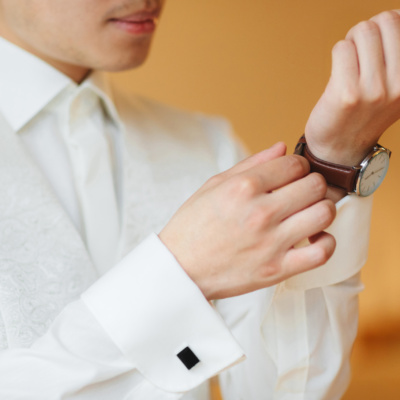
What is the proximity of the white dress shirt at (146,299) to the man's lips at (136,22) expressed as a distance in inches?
5.3

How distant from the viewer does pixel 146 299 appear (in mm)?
626

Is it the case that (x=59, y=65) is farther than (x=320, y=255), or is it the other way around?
(x=59, y=65)

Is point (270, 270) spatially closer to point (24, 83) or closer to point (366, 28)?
point (366, 28)

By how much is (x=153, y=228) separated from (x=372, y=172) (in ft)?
1.26

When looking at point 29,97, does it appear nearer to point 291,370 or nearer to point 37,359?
point 37,359

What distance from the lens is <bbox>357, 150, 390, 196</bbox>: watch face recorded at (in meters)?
0.69

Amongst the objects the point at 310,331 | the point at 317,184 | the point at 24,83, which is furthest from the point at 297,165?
the point at 24,83

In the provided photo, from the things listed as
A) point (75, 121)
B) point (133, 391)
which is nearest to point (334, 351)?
point (133, 391)

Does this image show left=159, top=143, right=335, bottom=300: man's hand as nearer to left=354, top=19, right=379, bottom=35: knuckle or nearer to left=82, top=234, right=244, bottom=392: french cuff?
left=82, top=234, right=244, bottom=392: french cuff

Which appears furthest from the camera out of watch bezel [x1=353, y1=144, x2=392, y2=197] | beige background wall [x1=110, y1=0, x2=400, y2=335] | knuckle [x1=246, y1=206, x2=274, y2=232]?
beige background wall [x1=110, y1=0, x2=400, y2=335]

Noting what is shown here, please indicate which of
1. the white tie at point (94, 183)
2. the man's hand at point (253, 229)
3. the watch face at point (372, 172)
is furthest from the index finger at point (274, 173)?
the white tie at point (94, 183)

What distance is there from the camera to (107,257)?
3.07ft

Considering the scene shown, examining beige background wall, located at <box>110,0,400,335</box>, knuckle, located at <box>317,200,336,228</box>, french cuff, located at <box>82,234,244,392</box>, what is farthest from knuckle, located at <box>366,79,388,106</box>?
beige background wall, located at <box>110,0,400,335</box>

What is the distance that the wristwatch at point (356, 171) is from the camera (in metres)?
0.68
